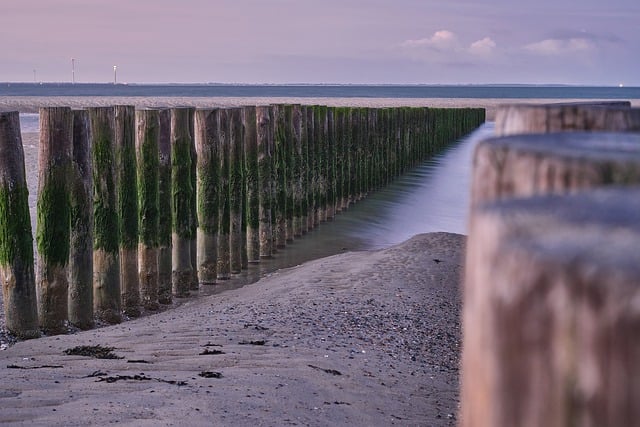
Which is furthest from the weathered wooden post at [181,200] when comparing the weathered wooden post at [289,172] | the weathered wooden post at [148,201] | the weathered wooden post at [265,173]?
the weathered wooden post at [289,172]

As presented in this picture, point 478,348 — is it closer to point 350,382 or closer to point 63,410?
point 63,410

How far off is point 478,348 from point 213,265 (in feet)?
23.0

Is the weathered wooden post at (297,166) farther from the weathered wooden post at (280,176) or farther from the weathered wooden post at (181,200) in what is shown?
the weathered wooden post at (181,200)

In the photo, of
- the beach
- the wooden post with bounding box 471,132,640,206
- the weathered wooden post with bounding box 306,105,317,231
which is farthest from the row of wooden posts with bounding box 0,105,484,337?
the wooden post with bounding box 471,132,640,206

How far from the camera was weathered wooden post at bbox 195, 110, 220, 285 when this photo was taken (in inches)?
293

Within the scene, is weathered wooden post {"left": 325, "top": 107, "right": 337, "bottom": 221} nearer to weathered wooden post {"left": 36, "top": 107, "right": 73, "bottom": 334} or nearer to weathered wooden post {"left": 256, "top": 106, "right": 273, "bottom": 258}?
weathered wooden post {"left": 256, "top": 106, "right": 273, "bottom": 258}

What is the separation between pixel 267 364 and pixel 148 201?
8.91 ft

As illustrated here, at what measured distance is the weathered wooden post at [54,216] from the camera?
5.30 m

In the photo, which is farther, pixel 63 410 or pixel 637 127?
pixel 63 410

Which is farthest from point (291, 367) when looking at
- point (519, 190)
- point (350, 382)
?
point (519, 190)

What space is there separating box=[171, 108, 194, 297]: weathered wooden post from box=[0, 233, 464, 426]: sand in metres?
0.46

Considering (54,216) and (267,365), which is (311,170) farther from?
(267,365)

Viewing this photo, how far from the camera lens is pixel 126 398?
11.6 feet

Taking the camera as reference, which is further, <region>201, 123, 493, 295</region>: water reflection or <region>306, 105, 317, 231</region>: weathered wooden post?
<region>306, 105, 317, 231</region>: weathered wooden post
